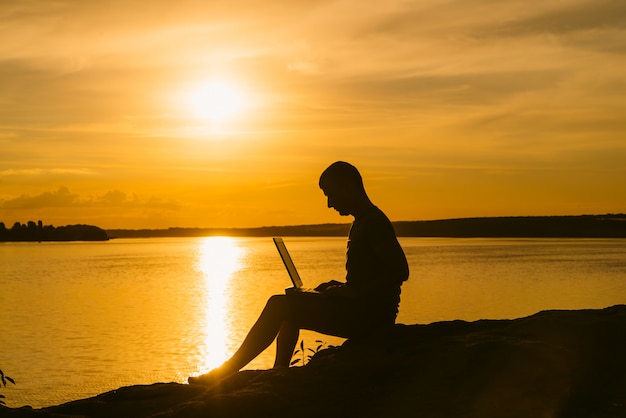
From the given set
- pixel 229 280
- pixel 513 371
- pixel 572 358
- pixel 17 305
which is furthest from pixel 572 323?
pixel 229 280

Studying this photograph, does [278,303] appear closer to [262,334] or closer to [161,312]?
[262,334]

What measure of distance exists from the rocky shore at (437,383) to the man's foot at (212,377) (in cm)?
16

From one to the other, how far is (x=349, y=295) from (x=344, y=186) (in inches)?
40.1

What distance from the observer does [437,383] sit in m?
5.91

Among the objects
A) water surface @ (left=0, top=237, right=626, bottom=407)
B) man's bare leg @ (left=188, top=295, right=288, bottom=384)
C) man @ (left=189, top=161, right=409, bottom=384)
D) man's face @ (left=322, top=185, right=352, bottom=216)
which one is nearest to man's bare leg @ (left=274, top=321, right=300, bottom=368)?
man @ (left=189, top=161, right=409, bottom=384)

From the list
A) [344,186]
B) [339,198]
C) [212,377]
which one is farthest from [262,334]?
[344,186]

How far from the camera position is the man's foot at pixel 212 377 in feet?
22.3

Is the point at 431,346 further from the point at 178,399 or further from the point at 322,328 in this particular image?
the point at 178,399

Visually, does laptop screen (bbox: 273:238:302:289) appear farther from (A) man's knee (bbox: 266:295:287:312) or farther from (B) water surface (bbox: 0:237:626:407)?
(B) water surface (bbox: 0:237:626:407)

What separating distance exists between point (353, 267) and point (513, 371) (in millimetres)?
1810

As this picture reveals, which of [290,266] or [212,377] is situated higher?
[290,266]

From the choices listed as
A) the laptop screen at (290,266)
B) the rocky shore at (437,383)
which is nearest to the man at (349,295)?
the rocky shore at (437,383)

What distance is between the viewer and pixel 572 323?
6805 mm

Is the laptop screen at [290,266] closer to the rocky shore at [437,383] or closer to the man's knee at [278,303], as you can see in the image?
the man's knee at [278,303]
